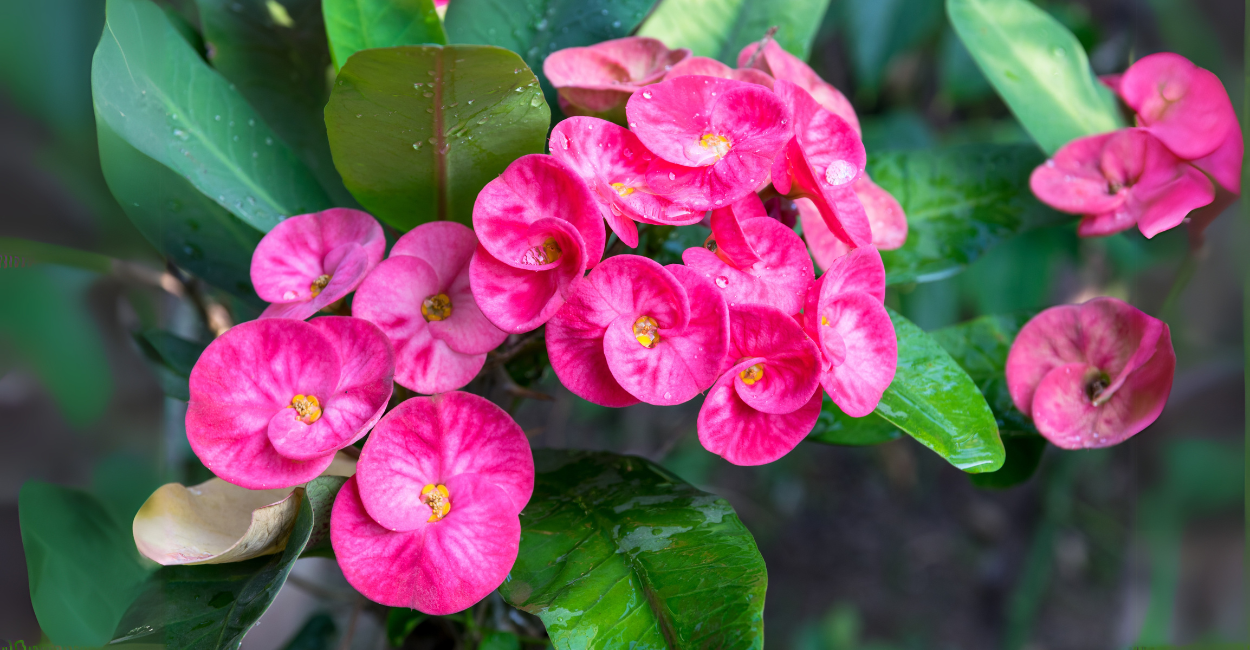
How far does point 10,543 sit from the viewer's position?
1.58ft

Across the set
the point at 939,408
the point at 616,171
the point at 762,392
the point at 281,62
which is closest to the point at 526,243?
the point at 616,171

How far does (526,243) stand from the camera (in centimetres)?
46

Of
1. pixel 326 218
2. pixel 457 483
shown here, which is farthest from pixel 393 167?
pixel 457 483

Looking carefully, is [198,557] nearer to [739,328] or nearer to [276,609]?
[739,328]

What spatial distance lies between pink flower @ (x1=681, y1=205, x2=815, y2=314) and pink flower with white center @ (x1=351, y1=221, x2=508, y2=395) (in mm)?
151

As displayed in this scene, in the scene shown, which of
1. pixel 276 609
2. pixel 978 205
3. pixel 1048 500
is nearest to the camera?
pixel 978 205

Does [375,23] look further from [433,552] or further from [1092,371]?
[1092,371]

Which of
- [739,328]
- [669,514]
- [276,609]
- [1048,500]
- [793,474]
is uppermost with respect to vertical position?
[739,328]

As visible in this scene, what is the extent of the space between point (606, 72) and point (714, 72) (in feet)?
0.30

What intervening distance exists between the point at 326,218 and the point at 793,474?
6.00ft

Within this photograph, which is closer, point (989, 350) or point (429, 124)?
point (429, 124)

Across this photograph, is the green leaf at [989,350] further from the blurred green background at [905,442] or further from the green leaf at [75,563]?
the green leaf at [75,563]

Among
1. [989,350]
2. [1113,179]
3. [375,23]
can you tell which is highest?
[375,23]

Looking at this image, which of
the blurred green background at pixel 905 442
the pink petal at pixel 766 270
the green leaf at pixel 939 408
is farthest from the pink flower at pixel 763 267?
the blurred green background at pixel 905 442
